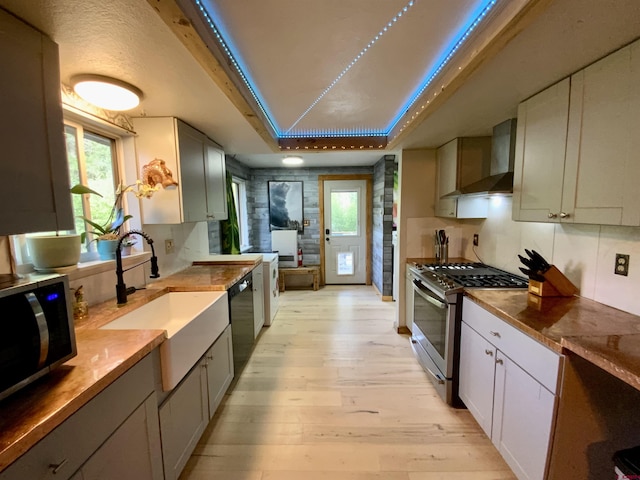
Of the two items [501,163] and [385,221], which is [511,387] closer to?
[501,163]

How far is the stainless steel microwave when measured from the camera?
0.74 meters

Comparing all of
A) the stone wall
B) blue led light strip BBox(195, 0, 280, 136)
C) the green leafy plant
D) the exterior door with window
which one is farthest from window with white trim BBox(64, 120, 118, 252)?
the exterior door with window

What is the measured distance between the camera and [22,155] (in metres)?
0.95

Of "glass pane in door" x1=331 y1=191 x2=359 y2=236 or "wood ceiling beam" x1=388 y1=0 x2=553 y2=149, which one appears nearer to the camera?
"wood ceiling beam" x1=388 y1=0 x2=553 y2=149

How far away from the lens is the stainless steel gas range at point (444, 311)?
1.92m

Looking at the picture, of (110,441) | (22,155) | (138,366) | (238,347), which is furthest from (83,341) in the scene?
(238,347)

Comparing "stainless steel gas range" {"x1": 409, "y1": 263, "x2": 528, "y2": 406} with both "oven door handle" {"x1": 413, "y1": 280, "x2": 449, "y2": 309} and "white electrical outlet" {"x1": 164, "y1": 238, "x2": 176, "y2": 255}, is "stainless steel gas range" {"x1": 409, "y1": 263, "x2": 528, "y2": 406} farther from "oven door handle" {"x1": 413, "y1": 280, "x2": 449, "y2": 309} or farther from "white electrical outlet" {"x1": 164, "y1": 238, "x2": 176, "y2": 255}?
"white electrical outlet" {"x1": 164, "y1": 238, "x2": 176, "y2": 255}

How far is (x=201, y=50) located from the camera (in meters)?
1.17

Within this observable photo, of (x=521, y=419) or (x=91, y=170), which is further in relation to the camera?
(x=91, y=170)

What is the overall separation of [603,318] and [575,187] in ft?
2.18

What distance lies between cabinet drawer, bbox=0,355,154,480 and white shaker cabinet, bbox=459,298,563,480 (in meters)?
1.72

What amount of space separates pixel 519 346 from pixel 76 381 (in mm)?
1834

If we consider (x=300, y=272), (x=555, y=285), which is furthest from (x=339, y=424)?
(x=300, y=272)

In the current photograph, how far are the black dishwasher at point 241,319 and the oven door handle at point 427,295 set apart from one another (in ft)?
5.19
